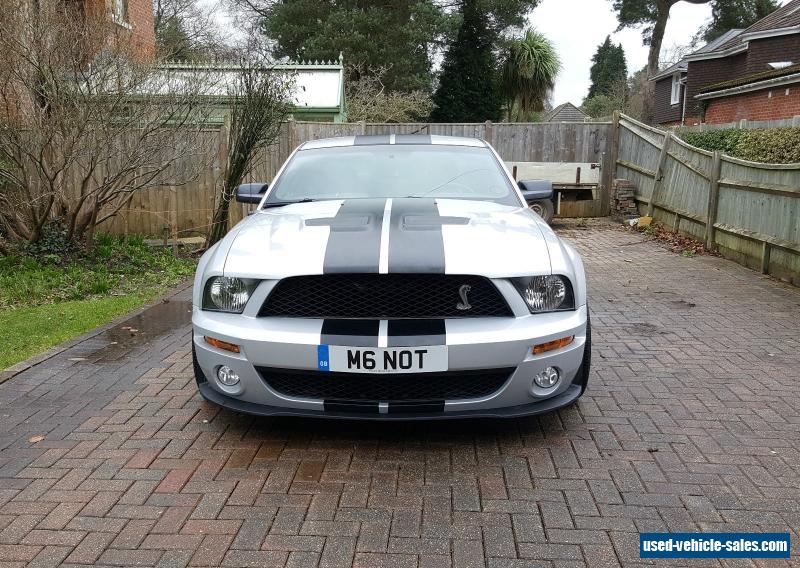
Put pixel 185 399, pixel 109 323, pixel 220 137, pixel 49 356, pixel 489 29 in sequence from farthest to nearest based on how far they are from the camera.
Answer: pixel 489 29, pixel 220 137, pixel 109 323, pixel 49 356, pixel 185 399

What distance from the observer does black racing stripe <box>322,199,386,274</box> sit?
10.6 ft

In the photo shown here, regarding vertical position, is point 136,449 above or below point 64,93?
below

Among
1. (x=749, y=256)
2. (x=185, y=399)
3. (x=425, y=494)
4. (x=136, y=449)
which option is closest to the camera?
(x=425, y=494)

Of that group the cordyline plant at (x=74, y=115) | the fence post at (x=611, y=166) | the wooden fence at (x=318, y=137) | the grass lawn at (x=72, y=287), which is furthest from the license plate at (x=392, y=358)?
the fence post at (x=611, y=166)

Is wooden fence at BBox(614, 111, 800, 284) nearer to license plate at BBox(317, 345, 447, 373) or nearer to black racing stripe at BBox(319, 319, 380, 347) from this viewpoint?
license plate at BBox(317, 345, 447, 373)

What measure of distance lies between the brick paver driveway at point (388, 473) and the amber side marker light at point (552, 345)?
56cm

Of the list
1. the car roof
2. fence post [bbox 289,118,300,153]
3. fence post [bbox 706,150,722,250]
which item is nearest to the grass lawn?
the car roof

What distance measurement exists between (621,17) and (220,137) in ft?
107

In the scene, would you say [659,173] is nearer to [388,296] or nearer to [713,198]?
[713,198]

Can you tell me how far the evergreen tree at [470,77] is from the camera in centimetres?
2823

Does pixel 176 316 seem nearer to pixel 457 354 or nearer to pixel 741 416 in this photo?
pixel 457 354

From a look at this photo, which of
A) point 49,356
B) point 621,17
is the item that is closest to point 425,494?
point 49,356

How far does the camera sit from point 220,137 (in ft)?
35.6

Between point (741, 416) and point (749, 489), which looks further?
point (741, 416)
